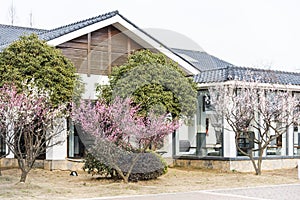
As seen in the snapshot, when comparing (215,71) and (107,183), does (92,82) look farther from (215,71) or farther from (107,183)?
(107,183)

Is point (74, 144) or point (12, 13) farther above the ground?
point (12, 13)

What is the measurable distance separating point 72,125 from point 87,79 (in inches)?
62.5

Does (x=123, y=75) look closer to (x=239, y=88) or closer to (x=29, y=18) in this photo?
(x=239, y=88)

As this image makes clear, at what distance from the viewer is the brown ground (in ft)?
38.6

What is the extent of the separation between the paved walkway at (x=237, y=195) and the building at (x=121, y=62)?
4.52 m

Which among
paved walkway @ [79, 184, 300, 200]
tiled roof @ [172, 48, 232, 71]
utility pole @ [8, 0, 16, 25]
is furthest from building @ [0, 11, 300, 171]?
utility pole @ [8, 0, 16, 25]

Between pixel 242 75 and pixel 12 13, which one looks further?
A: pixel 12 13

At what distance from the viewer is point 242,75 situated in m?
17.7

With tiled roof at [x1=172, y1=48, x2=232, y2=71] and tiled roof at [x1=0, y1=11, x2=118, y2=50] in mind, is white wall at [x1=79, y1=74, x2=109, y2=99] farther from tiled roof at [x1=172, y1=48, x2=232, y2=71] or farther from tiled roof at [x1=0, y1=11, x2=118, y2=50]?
tiled roof at [x1=172, y1=48, x2=232, y2=71]

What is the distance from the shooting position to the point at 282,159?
19.0m

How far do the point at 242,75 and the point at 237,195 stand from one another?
21.9 ft

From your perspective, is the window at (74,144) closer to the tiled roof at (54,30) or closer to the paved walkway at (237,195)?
the tiled roof at (54,30)

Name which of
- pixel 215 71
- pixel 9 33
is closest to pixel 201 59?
pixel 215 71

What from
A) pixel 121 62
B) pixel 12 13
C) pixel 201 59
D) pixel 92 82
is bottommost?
pixel 92 82
